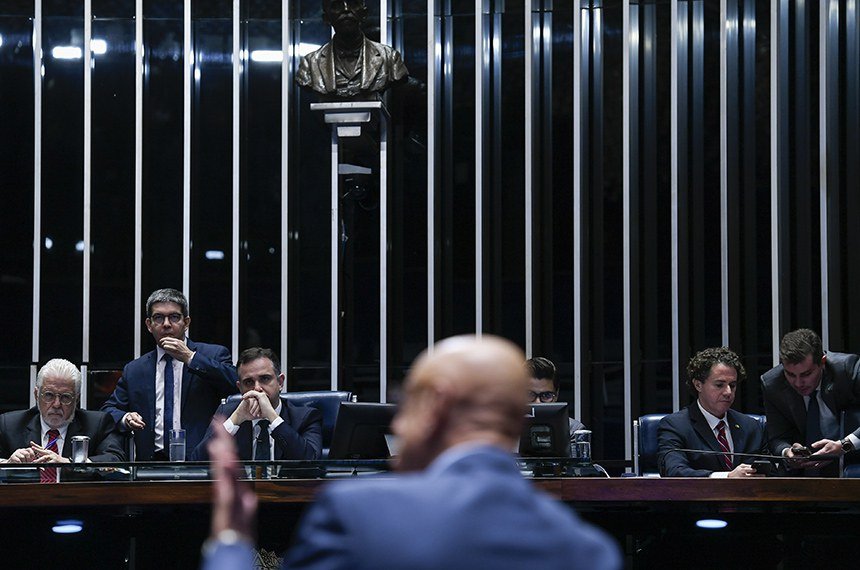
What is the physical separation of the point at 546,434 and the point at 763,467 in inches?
28.9

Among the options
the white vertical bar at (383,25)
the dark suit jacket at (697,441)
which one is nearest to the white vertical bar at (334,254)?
the white vertical bar at (383,25)

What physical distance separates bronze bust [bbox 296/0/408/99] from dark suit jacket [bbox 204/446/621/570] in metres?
5.05

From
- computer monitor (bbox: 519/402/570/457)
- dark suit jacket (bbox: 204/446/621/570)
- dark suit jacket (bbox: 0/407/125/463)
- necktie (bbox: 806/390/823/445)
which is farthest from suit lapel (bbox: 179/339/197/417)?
dark suit jacket (bbox: 204/446/621/570)

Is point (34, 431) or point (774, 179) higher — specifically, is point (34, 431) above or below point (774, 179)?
below

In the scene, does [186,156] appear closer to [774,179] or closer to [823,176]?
[774,179]

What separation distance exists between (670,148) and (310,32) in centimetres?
190

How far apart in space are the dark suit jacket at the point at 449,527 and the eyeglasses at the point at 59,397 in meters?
3.18

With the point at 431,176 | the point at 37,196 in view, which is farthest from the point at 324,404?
the point at 37,196

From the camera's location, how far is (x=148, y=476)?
3535 millimetres

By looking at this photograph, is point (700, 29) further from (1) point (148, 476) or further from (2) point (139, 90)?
(1) point (148, 476)

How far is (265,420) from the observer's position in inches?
169

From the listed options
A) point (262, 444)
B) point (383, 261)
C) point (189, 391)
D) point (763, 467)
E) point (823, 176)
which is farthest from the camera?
point (383, 261)

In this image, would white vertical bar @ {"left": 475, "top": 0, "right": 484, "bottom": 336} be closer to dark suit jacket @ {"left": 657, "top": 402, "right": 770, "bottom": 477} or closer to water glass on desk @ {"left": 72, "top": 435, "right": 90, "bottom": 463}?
dark suit jacket @ {"left": 657, "top": 402, "right": 770, "bottom": 477}

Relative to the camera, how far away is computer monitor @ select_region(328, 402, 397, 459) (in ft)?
12.1
